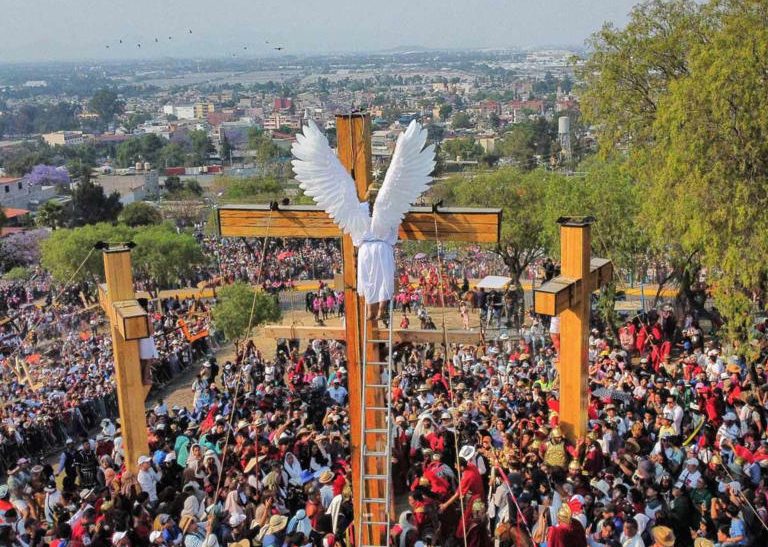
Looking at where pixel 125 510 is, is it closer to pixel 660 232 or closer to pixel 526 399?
pixel 526 399

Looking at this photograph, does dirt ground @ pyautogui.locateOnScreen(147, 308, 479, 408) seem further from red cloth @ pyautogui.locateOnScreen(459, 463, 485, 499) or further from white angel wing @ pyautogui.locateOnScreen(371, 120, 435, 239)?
white angel wing @ pyautogui.locateOnScreen(371, 120, 435, 239)

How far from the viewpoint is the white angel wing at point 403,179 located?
26.7ft

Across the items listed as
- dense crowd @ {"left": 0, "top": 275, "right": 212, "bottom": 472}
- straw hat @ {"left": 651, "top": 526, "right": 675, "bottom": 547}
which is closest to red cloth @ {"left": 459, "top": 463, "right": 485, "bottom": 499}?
straw hat @ {"left": 651, "top": 526, "right": 675, "bottom": 547}

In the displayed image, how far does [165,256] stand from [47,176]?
8585cm

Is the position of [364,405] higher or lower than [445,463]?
higher

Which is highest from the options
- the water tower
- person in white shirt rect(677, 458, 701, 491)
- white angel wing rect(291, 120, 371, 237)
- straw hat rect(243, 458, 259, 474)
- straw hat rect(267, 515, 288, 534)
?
white angel wing rect(291, 120, 371, 237)

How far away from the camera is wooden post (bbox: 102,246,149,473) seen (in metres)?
10.7

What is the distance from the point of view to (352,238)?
8.42 m

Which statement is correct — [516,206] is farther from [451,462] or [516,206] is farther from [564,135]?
[564,135]

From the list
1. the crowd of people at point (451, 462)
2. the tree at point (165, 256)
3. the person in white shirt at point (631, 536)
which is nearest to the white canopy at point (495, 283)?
the crowd of people at point (451, 462)

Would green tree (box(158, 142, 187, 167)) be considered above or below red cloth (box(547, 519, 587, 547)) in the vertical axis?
below

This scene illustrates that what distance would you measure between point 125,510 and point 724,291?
35.8 ft

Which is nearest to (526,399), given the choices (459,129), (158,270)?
(158,270)

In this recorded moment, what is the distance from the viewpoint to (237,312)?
83.8ft
